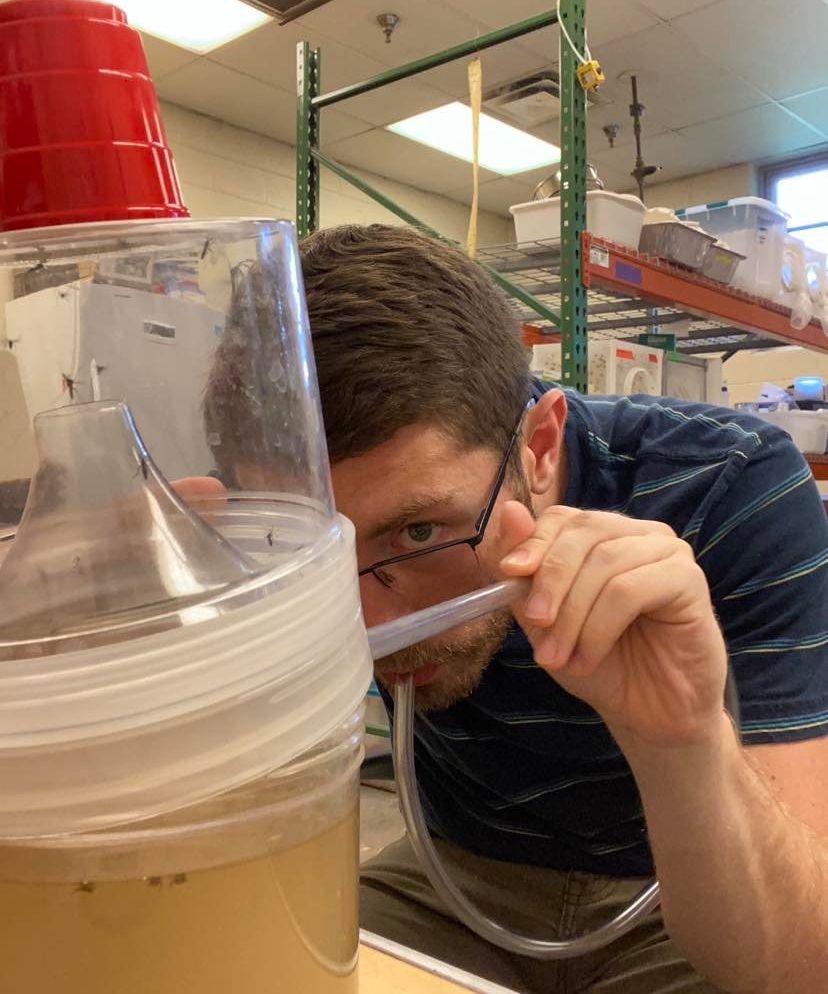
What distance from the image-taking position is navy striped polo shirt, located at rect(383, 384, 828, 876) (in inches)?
30.6

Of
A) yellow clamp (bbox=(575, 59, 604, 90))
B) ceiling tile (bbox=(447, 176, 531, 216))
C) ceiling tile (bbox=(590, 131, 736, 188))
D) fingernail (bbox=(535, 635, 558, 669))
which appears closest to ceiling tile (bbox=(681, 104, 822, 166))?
ceiling tile (bbox=(590, 131, 736, 188))

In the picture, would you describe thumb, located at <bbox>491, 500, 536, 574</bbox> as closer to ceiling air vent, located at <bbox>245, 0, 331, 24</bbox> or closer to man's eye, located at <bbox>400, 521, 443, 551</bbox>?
man's eye, located at <bbox>400, 521, 443, 551</bbox>

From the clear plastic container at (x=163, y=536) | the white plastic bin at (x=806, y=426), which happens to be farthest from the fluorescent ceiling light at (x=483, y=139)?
the clear plastic container at (x=163, y=536)

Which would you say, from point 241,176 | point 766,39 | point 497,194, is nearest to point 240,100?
point 241,176

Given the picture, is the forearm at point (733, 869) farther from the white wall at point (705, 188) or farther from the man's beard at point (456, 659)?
the white wall at point (705, 188)

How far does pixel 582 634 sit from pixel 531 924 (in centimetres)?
60

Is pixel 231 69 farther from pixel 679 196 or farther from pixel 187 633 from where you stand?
pixel 187 633

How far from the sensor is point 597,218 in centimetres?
186

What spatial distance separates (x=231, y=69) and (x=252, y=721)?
3.71 m

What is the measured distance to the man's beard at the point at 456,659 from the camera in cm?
79

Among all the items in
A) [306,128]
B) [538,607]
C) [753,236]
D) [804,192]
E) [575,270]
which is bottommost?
[538,607]

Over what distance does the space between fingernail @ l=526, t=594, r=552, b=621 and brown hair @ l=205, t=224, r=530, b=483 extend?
0.85 ft

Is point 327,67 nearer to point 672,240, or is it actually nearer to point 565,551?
point 672,240

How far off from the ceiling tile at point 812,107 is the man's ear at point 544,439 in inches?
138
